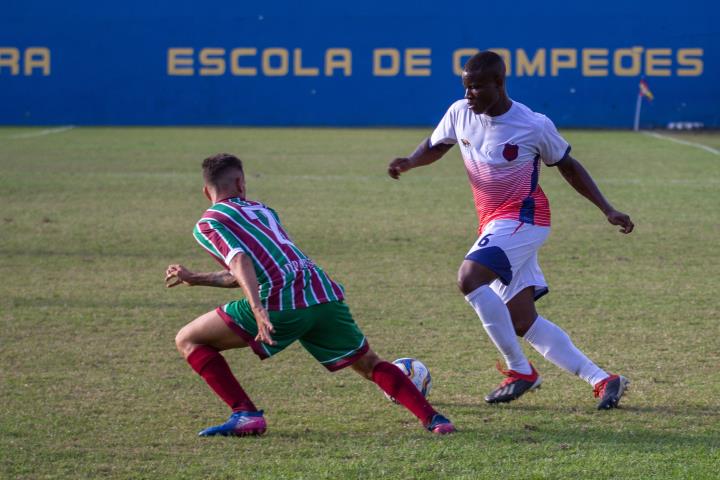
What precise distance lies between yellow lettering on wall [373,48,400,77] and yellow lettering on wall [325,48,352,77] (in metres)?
0.77

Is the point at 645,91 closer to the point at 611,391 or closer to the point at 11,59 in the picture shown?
the point at 11,59

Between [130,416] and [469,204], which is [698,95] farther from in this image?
[130,416]

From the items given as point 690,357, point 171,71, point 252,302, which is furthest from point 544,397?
point 171,71

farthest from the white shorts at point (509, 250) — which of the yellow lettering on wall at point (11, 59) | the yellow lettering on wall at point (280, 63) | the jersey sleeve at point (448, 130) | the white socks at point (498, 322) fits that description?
the yellow lettering on wall at point (11, 59)

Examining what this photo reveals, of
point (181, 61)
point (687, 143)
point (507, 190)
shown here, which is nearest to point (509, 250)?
point (507, 190)

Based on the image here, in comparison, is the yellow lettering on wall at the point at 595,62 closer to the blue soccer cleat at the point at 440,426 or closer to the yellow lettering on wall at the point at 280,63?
the yellow lettering on wall at the point at 280,63

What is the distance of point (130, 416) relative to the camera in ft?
16.1

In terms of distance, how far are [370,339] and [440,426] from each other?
2015 millimetres

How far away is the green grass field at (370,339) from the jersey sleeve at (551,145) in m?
1.15

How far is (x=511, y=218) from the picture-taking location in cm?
511

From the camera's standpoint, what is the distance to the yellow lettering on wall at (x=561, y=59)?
31359 mm

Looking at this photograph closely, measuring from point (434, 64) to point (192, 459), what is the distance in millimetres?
28565

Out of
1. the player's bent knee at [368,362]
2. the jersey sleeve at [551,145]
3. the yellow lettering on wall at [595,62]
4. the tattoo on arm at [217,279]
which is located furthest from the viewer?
the yellow lettering on wall at [595,62]

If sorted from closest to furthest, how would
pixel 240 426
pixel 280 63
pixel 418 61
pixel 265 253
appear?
pixel 265 253 → pixel 240 426 → pixel 418 61 → pixel 280 63
